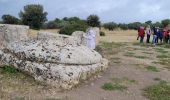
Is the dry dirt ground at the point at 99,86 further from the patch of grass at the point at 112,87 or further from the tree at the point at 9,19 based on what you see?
the tree at the point at 9,19

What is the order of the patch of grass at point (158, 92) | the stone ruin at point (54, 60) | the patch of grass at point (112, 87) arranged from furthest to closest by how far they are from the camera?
the patch of grass at point (112, 87), the stone ruin at point (54, 60), the patch of grass at point (158, 92)

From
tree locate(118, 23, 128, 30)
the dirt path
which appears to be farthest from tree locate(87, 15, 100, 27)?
the dirt path

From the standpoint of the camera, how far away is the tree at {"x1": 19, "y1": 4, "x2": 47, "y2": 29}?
36.1 metres

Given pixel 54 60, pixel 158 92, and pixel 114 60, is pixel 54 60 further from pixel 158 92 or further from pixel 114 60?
pixel 114 60

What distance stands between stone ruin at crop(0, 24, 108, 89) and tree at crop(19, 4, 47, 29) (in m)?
22.3

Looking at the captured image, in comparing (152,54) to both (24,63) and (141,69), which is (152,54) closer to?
(141,69)

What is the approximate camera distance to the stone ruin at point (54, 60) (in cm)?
1174

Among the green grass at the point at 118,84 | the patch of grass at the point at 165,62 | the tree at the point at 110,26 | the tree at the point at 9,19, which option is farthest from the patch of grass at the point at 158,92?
the tree at the point at 110,26

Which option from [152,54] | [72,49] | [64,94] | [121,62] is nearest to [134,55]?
[152,54]

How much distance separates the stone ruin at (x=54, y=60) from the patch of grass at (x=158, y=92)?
181 centimetres

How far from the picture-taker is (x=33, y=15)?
36406 millimetres

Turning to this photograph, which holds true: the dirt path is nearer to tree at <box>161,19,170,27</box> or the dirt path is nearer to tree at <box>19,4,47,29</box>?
tree at <box>19,4,47,29</box>

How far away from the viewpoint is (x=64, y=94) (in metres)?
11.2

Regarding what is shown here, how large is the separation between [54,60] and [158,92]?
2968 millimetres
